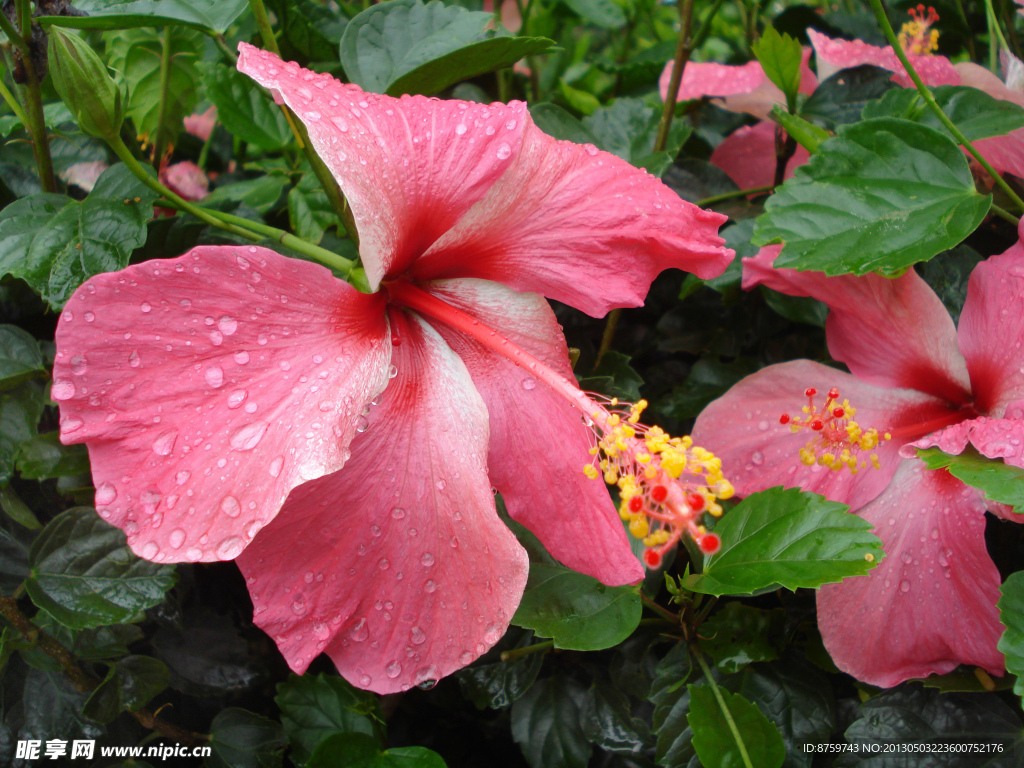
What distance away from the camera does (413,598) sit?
0.68 m

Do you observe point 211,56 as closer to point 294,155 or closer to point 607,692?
point 294,155

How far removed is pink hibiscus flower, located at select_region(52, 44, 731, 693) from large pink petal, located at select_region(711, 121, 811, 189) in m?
0.46

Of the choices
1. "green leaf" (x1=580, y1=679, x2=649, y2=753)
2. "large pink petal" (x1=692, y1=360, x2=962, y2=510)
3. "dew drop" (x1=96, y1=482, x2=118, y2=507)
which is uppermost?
"dew drop" (x1=96, y1=482, x2=118, y2=507)

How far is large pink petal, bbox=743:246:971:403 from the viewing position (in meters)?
0.86

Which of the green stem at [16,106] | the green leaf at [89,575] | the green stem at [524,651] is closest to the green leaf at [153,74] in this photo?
the green stem at [16,106]

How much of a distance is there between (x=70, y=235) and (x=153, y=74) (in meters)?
0.54

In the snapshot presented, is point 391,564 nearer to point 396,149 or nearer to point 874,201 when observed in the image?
point 396,149

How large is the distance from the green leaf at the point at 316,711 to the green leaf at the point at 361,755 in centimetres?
6

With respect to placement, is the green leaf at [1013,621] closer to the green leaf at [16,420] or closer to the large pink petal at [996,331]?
the large pink petal at [996,331]

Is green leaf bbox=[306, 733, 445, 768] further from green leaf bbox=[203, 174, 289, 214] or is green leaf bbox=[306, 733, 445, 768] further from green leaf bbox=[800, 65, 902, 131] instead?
green leaf bbox=[800, 65, 902, 131]

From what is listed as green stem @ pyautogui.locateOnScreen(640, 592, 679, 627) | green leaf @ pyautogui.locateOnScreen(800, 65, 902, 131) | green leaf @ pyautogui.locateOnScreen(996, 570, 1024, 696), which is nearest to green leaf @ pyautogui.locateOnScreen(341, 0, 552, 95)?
green leaf @ pyautogui.locateOnScreen(800, 65, 902, 131)

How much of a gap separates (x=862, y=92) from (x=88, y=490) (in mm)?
1305

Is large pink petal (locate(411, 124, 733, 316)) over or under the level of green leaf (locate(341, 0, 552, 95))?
under

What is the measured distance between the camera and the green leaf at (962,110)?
85cm
